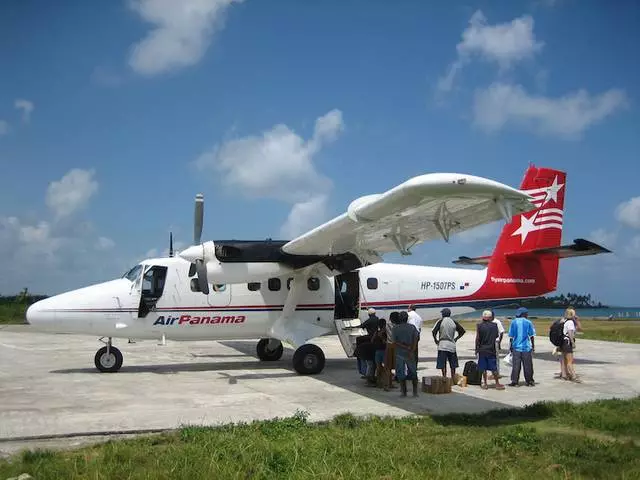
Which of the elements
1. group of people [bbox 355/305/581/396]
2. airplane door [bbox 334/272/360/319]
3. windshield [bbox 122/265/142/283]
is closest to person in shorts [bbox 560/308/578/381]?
group of people [bbox 355/305/581/396]

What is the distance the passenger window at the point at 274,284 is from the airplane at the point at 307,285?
26 mm

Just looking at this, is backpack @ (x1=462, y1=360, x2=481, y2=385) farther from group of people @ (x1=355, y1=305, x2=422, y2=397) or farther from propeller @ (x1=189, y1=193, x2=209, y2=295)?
propeller @ (x1=189, y1=193, x2=209, y2=295)

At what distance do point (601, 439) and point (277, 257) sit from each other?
7.74 meters

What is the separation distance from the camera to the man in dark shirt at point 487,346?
1148 cm

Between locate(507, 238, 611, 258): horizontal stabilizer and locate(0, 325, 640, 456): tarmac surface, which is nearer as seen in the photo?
locate(0, 325, 640, 456): tarmac surface

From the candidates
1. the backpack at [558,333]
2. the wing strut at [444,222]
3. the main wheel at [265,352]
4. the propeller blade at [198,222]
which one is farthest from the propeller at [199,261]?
the backpack at [558,333]

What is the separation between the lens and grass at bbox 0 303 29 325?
4071cm

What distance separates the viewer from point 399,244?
11.5 meters

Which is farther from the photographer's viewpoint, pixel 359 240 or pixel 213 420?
pixel 359 240

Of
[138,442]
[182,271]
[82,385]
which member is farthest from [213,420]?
[182,271]

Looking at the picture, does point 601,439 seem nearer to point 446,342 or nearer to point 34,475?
point 446,342

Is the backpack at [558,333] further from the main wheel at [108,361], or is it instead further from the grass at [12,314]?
the grass at [12,314]

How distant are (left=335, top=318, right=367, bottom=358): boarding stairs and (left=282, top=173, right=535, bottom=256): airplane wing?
7.18 feet

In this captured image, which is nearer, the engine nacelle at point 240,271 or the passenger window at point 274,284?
the engine nacelle at point 240,271
